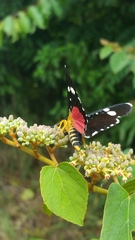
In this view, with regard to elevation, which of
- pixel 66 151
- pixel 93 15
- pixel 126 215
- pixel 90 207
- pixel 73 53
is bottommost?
pixel 126 215

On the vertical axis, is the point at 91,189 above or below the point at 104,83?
below

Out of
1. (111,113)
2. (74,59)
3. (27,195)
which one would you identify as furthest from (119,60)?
(27,195)

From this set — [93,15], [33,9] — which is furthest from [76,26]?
[33,9]

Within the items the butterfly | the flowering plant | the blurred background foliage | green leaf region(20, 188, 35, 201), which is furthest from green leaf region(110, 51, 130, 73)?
green leaf region(20, 188, 35, 201)

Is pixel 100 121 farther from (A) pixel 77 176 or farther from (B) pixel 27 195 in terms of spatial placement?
(B) pixel 27 195

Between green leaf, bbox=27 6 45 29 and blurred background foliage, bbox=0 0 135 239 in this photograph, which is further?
blurred background foliage, bbox=0 0 135 239

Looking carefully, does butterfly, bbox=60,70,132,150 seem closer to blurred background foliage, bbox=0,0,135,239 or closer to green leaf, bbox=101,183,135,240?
green leaf, bbox=101,183,135,240

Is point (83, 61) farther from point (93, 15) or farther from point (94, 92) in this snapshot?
point (93, 15)
